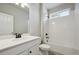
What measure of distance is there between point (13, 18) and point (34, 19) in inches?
32.4

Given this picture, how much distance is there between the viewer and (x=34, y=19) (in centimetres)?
217

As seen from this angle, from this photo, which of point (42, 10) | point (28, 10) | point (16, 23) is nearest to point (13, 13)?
point (16, 23)

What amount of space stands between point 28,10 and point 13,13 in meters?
0.57

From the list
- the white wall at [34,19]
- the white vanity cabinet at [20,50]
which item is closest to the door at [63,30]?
the white wall at [34,19]

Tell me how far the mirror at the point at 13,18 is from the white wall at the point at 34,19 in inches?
7.0

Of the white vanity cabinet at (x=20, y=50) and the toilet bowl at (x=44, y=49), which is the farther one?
the toilet bowl at (x=44, y=49)

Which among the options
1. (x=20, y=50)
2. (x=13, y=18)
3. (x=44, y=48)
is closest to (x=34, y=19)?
(x=13, y=18)

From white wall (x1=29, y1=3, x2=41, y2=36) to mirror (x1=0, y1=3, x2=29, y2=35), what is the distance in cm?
18

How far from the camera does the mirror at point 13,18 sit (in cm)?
125

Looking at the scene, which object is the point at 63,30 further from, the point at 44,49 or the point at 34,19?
the point at 34,19

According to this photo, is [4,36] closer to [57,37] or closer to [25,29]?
[25,29]

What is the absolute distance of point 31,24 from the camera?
6.77 feet

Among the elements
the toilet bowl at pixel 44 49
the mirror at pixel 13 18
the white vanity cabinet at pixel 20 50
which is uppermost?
the mirror at pixel 13 18

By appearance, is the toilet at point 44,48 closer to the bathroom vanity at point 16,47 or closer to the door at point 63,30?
the door at point 63,30
